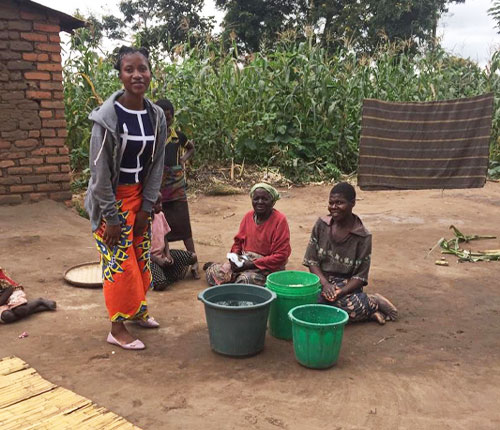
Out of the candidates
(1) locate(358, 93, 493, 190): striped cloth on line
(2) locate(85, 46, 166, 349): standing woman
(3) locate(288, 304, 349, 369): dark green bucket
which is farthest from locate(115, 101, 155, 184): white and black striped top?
(1) locate(358, 93, 493, 190): striped cloth on line

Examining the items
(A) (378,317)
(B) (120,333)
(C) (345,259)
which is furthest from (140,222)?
(A) (378,317)

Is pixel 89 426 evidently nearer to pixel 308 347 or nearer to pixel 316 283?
pixel 308 347

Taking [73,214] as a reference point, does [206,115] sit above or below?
above

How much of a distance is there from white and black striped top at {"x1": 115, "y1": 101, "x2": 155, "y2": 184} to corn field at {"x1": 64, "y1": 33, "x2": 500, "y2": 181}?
5.92m

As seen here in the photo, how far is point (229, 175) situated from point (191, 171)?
2.23 ft

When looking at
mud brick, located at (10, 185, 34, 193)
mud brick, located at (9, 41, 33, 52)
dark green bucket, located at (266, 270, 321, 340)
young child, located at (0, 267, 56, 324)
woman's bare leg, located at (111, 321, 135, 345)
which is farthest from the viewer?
mud brick, located at (10, 185, 34, 193)

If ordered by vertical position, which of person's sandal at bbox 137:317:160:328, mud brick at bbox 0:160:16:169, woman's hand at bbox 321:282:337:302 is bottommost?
person's sandal at bbox 137:317:160:328

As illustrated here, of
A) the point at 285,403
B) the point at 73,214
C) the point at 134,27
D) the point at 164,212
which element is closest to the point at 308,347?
the point at 285,403

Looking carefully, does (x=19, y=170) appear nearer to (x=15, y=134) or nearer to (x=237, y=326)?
(x=15, y=134)

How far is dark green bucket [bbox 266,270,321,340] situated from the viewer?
3084mm

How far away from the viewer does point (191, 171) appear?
8.79 meters

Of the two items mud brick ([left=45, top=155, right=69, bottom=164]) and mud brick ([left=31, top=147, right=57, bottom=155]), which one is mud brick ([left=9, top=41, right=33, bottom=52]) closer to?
mud brick ([left=31, top=147, right=57, bottom=155])

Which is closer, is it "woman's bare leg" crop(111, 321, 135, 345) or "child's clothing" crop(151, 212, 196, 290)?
"woman's bare leg" crop(111, 321, 135, 345)

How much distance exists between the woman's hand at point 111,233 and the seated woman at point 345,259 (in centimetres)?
134
